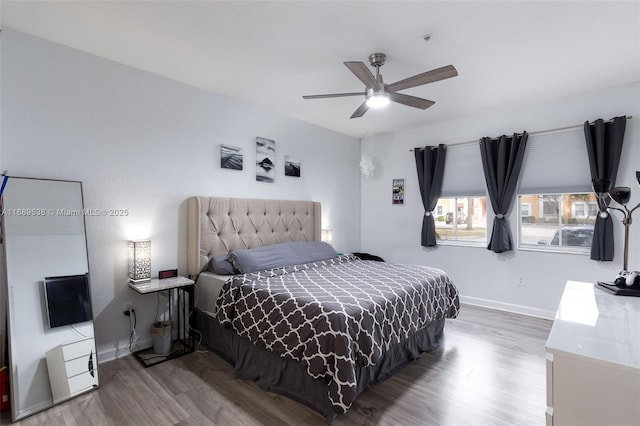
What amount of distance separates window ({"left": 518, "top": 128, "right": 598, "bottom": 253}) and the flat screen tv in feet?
15.1

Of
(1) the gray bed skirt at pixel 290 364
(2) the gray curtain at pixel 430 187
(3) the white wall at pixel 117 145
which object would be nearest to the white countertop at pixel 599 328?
(1) the gray bed skirt at pixel 290 364

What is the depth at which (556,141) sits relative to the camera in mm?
3551

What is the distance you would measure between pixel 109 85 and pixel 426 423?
3.51 m

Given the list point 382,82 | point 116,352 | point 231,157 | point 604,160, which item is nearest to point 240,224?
point 231,157

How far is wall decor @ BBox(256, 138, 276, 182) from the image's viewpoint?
3.74 meters

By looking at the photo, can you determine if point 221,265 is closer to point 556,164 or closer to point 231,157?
point 231,157

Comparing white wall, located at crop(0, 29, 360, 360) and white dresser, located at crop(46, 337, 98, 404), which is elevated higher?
white wall, located at crop(0, 29, 360, 360)

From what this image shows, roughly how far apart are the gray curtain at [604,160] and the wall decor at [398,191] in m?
2.26

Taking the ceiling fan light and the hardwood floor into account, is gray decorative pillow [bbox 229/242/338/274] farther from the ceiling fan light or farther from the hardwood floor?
the ceiling fan light

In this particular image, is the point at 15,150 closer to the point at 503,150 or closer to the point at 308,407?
the point at 308,407

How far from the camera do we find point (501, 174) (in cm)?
382

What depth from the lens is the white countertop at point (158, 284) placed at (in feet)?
8.08

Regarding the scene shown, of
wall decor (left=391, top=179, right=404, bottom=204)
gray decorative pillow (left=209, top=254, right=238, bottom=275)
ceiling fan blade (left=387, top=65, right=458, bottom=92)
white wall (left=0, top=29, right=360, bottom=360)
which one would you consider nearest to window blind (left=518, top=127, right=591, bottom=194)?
wall decor (left=391, top=179, right=404, bottom=204)

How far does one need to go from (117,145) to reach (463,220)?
4296mm
